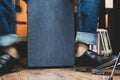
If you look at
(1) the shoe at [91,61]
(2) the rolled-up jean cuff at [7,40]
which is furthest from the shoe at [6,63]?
(1) the shoe at [91,61]

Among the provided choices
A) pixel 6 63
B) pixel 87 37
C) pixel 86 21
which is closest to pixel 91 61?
pixel 87 37

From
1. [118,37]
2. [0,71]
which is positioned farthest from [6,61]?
[118,37]

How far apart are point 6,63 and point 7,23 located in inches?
12.8

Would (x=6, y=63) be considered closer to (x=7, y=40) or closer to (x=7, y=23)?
(x=7, y=40)

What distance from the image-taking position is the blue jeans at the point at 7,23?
1872 mm

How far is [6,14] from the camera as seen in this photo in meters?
1.90

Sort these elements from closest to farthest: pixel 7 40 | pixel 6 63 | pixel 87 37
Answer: pixel 6 63
pixel 7 40
pixel 87 37

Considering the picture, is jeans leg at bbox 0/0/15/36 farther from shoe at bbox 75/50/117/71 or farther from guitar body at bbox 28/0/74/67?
shoe at bbox 75/50/117/71

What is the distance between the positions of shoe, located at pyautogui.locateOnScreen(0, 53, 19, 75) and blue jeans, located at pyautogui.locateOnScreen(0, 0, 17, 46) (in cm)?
12

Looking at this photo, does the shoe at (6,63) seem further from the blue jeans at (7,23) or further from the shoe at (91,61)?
the shoe at (91,61)

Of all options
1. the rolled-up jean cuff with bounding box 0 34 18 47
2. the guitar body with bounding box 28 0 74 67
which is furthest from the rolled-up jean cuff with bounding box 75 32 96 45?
the rolled-up jean cuff with bounding box 0 34 18 47

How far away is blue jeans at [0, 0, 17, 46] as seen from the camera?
1.87 meters

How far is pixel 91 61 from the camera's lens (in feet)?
6.35

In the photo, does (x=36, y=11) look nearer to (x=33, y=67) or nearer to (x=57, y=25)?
(x=57, y=25)
